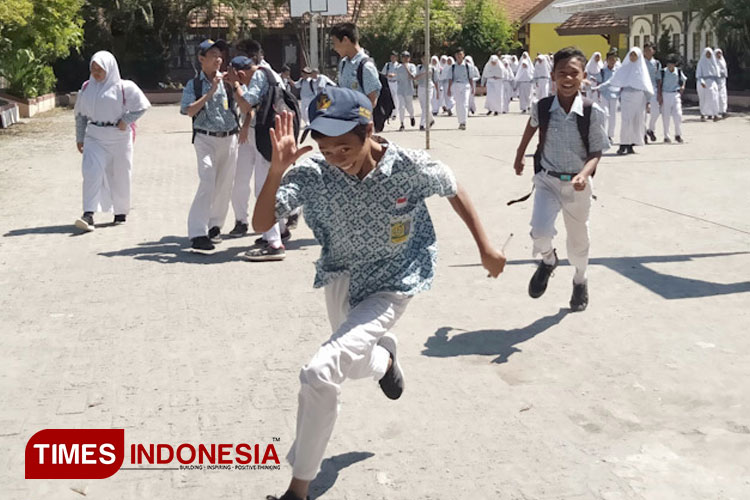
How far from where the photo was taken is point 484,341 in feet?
21.7

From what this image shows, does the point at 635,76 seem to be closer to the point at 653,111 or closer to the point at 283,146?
the point at 653,111

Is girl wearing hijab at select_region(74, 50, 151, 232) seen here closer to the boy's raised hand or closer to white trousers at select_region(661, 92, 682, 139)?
the boy's raised hand

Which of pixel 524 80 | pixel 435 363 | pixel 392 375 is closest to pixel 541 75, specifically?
pixel 524 80

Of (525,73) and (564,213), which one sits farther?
(525,73)

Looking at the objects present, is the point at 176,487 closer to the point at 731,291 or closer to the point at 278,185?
the point at 278,185

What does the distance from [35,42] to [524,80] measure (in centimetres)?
1470

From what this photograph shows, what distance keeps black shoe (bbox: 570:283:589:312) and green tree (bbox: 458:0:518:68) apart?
4347cm

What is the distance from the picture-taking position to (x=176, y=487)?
14.6ft

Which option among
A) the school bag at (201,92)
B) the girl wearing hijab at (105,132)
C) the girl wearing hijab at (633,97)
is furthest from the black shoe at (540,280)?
the girl wearing hijab at (633,97)

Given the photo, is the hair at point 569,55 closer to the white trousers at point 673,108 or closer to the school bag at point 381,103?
the school bag at point 381,103

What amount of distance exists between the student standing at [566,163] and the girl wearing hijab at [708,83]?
19.6m

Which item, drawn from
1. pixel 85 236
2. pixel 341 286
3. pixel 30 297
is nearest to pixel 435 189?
pixel 341 286

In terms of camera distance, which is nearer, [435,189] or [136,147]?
[435,189]

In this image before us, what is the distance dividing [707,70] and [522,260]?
59.6 feet
